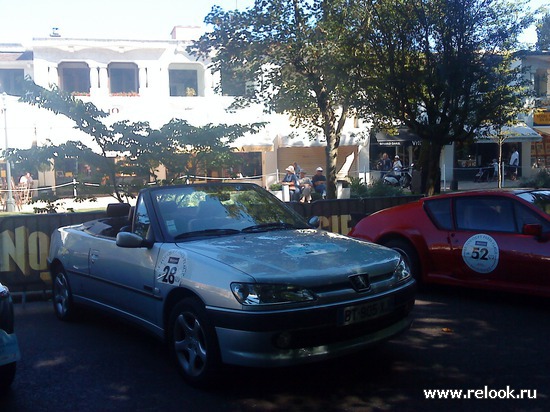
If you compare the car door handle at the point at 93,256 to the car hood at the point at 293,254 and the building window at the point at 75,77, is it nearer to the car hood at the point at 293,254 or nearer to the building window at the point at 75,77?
the car hood at the point at 293,254

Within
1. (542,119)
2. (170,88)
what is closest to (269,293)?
(170,88)

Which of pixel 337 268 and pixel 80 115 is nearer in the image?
pixel 337 268

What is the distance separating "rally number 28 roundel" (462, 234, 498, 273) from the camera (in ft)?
21.8

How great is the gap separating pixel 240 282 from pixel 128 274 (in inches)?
63.7

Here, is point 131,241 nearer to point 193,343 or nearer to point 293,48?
point 193,343

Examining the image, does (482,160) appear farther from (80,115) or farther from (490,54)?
(80,115)

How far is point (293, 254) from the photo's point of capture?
14.9 feet

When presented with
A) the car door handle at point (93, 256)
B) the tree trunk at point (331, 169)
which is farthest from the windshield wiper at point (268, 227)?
the tree trunk at point (331, 169)

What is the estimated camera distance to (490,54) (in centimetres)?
1136

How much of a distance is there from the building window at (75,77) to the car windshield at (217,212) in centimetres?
2591

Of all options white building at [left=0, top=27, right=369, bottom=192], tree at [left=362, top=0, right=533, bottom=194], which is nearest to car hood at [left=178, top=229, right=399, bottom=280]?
tree at [left=362, top=0, right=533, bottom=194]

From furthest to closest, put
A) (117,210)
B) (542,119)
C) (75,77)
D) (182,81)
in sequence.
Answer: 1. (542,119)
2. (182,81)
3. (75,77)
4. (117,210)

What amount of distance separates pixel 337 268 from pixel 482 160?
30.7 metres

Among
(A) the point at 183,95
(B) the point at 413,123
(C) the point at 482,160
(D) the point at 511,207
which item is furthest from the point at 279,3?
(C) the point at 482,160
